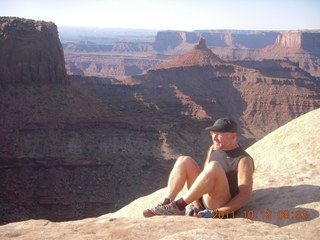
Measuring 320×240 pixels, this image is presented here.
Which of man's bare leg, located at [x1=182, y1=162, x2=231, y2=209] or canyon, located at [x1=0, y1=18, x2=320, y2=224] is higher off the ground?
man's bare leg, located at [x1=182, y1=162, x2=231, y2=209]

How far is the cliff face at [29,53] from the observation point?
3569 centimetres

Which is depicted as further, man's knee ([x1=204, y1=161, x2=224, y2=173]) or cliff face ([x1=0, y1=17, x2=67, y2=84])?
cliff face ([x1=0, y1=17, x2=67, y2=84])

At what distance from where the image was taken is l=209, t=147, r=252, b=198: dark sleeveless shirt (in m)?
6.53

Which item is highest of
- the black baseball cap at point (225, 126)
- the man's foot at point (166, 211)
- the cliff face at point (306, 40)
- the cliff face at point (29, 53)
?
the cliff face at point (306, 40)

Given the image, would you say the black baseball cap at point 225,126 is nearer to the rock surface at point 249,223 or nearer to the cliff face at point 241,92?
the rock surface at point 249,223

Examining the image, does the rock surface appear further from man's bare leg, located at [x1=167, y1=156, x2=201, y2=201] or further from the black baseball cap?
the black baseball cap

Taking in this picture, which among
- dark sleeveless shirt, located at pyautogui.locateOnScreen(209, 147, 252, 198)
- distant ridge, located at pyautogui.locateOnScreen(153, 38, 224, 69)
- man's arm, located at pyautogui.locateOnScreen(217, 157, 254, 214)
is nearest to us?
man's arm, located at pyautogui.locateOnScreen(217, 157, 254, 214)

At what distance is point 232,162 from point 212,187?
63 cm
